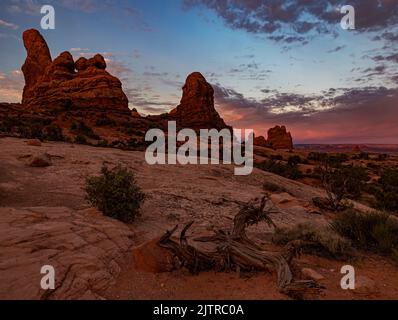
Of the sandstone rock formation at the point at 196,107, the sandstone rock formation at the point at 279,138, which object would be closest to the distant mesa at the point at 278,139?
the sandstone rock formation at the point at 279,138

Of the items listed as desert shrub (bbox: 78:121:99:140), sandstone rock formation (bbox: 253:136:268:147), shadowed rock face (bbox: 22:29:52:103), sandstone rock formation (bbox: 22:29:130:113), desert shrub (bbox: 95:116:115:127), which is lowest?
desert shrub (bbox: 78:121:99:140)

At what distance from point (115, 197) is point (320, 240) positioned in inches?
177

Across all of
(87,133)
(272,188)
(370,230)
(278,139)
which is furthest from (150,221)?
(278,139)

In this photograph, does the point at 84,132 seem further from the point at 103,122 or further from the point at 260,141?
the point at 260,141

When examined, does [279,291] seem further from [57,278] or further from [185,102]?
[185,102]

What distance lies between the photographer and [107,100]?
5006 cm

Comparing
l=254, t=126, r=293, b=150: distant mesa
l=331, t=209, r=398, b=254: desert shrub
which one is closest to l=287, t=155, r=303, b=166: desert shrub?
l=254, t=126, r=293, b=150: distant mesa

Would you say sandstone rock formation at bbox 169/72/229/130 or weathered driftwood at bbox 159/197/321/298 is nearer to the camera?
weathered driftwood at bbox 159/197/321/298

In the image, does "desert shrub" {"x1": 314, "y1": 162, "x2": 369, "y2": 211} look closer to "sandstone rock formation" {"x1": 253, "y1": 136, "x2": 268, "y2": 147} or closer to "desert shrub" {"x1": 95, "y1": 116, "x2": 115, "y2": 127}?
"desert shrub" {"x1": 95, "y1": 116, "x2": 115, "y2": 127}

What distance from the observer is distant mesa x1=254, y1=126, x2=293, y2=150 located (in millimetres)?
63656

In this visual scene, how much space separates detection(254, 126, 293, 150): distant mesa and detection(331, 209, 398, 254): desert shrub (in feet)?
182

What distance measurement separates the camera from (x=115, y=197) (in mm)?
7762

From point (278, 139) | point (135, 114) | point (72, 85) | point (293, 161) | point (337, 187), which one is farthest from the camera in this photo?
point (278, 139)

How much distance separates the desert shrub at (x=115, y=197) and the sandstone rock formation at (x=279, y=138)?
57.3m
